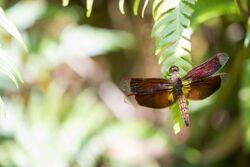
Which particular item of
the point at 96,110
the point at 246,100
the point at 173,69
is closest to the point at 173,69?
the point at 173,69

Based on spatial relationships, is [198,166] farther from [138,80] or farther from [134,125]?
[138,80]

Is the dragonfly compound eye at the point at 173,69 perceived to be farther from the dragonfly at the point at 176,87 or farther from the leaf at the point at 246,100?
the leaf at the point at 246,100

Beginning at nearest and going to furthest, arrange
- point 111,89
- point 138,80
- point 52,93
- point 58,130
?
→ point 138,80 < point 58,130 < point 52,93 < point 111,89

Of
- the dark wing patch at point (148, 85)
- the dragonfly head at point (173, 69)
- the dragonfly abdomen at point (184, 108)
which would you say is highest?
the dragonfly head at point (173, 69)

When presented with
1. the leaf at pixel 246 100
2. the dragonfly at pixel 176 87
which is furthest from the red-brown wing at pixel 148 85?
the leaf at pixel 246 100

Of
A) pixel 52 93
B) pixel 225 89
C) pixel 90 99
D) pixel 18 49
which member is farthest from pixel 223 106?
pixel 18 49

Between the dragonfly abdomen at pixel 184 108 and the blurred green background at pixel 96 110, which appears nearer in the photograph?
the dragonfly abdomen at pixel 184 108

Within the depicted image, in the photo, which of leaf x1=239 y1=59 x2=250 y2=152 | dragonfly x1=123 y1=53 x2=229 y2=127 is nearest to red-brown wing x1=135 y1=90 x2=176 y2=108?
dragonfly x1=123 y1=53 x2=229 y2=127
